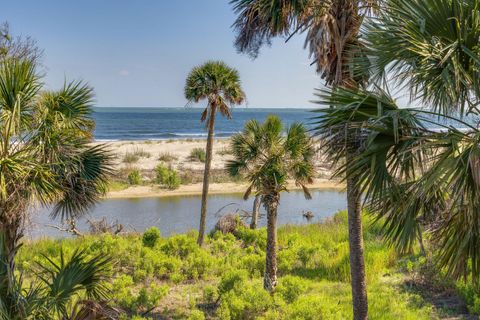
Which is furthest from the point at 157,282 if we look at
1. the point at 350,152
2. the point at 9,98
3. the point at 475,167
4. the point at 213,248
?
the point at 475,167

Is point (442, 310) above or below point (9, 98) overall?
below

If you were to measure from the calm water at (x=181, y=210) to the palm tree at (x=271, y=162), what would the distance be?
839 centimetres

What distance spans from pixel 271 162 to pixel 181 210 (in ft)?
44.9

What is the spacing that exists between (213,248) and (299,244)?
2.72 meters

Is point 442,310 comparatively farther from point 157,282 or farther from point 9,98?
point 9,98

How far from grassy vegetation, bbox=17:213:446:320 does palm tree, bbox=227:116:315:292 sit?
123 cm

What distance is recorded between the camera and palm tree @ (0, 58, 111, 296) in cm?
466

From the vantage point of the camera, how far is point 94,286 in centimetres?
487

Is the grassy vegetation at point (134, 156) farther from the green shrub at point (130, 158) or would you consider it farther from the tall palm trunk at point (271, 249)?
the tall palm trunk at point (271, 249)

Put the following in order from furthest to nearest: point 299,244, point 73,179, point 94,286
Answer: point 299,244 < point 73,179 < point 94,286

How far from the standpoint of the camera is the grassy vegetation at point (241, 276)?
26.4 ft

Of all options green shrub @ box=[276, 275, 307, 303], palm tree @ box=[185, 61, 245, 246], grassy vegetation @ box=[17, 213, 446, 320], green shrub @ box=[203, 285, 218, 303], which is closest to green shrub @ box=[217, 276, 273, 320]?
grassy vegetation @ box=[17, 213, 446, 320]

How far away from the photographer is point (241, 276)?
8961 mm

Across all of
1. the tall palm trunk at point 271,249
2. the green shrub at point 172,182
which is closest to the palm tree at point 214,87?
the tall palm trunk at point 271,249
